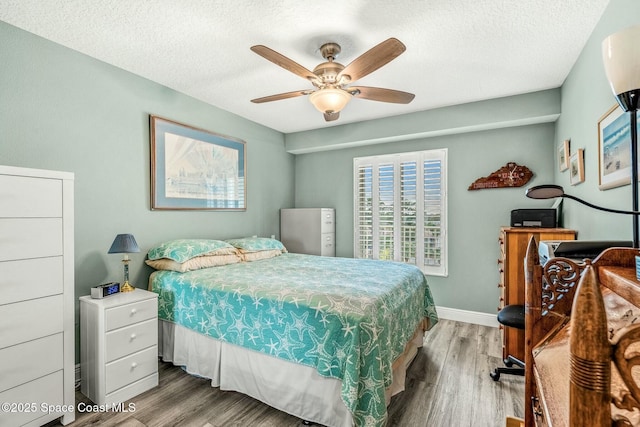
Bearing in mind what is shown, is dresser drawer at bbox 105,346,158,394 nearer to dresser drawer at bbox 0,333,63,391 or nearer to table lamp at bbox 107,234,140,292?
dresser drawer at bbox 0,333,63,391

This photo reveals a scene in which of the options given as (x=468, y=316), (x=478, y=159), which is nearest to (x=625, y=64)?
(x=478, y=159)

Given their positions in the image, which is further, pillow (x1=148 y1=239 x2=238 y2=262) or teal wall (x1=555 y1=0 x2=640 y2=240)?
pillow (x1=148 y1=239 x2=238 y2=262)

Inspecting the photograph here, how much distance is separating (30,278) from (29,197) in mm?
484

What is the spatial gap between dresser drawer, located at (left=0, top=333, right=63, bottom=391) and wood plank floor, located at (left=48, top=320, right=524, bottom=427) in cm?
41

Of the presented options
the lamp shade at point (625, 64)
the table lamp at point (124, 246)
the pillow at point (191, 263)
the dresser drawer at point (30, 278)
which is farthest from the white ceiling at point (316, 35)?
the pillow at point (191, 263)

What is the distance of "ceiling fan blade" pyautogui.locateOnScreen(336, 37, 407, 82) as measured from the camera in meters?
1.79

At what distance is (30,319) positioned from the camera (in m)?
1.79

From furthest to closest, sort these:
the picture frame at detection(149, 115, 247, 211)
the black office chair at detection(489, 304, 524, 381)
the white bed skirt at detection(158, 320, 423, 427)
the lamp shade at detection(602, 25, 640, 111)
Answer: the picture frame at detection(149, 115, 247, 211), the black office chair at detection(489, 304, 524, 381), the white bed skirt at detection(158, 320, 423, 427), the lamp shade at detection(602, 25, 640, 111)

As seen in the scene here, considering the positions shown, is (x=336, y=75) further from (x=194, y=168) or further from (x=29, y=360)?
(x=29, y=360)

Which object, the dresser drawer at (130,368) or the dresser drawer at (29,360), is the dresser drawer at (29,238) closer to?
the dresser drawer at (29,360)

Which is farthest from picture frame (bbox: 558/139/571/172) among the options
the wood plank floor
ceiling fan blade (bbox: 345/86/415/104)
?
the wood plank floor

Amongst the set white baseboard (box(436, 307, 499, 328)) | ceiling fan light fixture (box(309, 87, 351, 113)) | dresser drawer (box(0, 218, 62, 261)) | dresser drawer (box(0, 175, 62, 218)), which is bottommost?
white baseboard (box(436, 307, 499, 328))

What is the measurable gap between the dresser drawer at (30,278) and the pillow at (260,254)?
162 centimetres

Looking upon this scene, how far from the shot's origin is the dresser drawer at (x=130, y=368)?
82.1 inches
